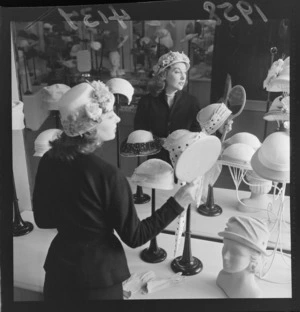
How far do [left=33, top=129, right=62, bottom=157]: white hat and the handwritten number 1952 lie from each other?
0.34m

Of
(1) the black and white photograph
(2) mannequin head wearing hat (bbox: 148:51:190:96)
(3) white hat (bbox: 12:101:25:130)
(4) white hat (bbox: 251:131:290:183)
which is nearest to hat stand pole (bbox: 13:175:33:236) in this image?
(1) the black and white photograph

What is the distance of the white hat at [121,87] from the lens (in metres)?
0.71

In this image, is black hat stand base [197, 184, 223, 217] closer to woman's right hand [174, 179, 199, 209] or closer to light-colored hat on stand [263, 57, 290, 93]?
woman's right hand [174, 179, 199, 209]

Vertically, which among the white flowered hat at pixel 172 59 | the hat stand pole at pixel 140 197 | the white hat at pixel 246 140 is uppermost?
the white flowered hat at pixel 172 59

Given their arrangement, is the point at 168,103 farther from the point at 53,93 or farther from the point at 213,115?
the point at 53,93

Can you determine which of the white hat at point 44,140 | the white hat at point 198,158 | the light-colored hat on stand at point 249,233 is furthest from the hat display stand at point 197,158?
the white hat at point 44,140

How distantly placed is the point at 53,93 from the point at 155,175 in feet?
0.75

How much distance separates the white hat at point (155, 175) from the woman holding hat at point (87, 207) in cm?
3

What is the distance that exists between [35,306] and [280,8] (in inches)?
27.3

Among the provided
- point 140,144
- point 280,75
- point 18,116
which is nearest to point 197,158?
point 140,144

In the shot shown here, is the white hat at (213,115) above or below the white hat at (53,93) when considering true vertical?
below

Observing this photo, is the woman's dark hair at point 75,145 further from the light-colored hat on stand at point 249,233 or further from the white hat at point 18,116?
the light-colored hat on stand at point 249,233

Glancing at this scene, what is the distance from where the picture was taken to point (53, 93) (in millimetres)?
695

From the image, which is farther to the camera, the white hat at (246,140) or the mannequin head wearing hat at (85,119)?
the white hat at (246,140)
